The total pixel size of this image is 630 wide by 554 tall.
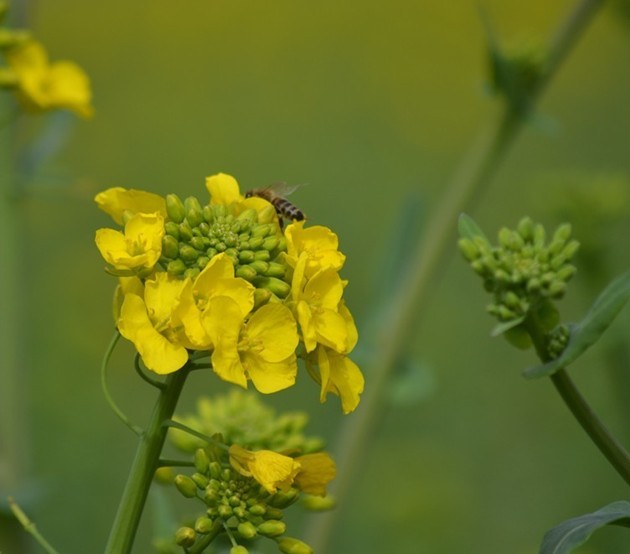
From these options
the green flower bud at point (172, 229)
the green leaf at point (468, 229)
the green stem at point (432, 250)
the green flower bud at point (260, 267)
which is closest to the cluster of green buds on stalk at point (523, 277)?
the green leaf at point (468, 229)

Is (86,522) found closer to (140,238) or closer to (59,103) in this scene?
(59,103)

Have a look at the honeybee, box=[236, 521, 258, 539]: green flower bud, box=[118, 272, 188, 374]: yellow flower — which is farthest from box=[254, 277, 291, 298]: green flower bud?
the honeybee

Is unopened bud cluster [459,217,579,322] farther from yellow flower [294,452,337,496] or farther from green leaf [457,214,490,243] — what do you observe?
yellow flower [294,452,337,496]

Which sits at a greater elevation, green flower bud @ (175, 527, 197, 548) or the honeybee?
the honeybee

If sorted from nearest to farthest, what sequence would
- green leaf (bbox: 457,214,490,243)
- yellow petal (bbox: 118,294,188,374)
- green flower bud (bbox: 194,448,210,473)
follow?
yellow petal (bbox: 118,294,188,374) → green flower bud (bbox: 194,448,210,473) → green leaf (bbox: 457,214,490,243)

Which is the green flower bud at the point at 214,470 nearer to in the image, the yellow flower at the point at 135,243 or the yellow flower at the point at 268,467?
the yellow flower at the point at 268,467

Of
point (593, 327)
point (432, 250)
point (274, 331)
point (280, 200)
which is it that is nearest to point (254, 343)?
point (274, 331)

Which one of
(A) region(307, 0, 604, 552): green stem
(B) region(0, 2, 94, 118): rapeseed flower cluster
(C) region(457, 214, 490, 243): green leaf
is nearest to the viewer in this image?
A: (C) region(457, 214, 490, 243): green leaf
